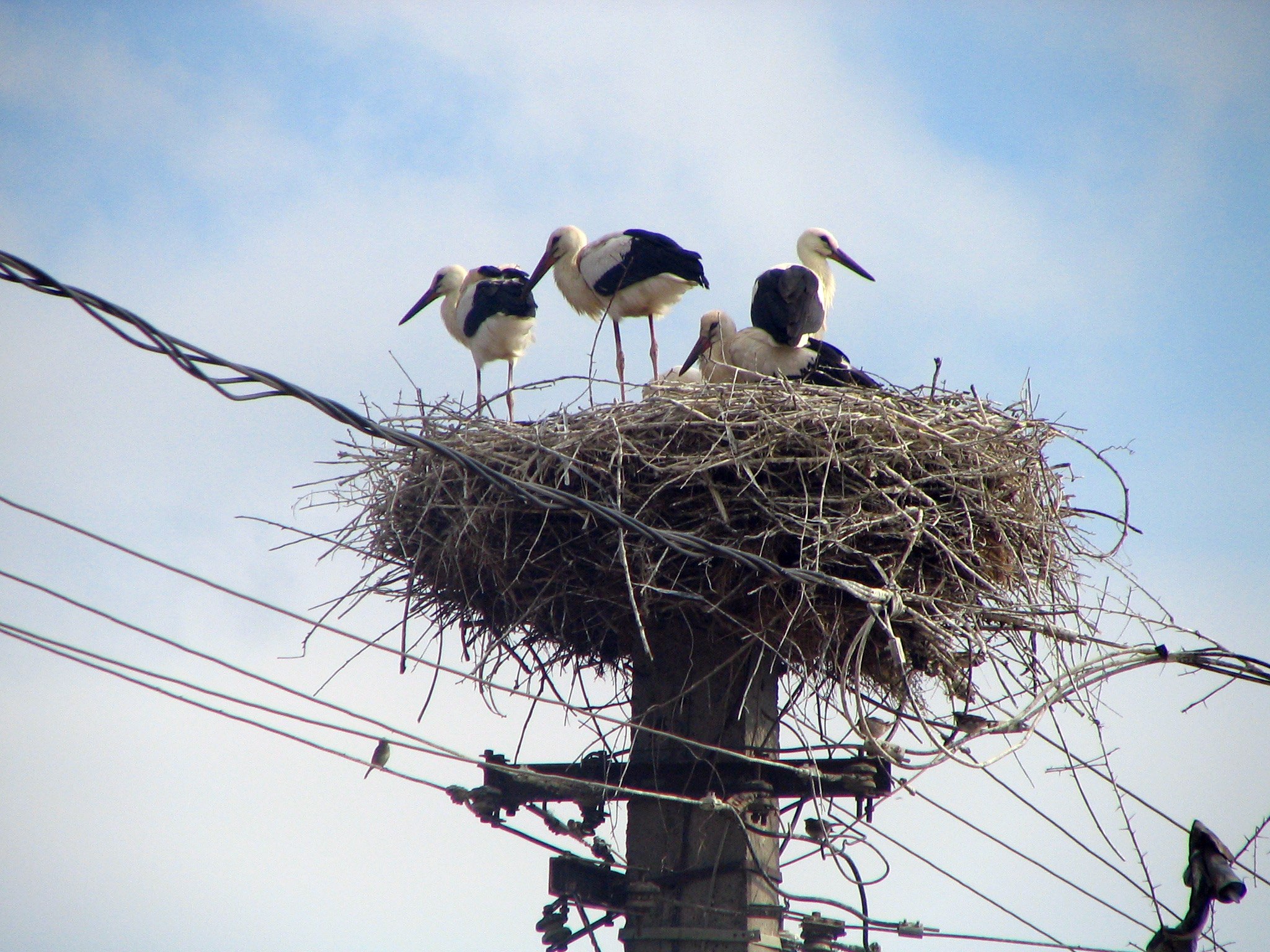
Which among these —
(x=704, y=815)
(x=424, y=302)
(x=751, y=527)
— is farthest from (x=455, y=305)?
(x=704, y=815)

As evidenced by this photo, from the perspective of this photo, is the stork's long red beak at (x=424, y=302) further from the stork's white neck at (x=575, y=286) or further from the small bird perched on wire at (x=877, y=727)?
the small bird perched on wire at (x=877, y=727)

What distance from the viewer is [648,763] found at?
14.0 ft

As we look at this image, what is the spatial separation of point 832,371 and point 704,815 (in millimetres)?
1952

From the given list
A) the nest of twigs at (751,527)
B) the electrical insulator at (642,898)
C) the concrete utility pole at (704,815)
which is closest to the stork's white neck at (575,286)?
the nest of twigs at (751,527)

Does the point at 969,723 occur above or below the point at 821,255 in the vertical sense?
below

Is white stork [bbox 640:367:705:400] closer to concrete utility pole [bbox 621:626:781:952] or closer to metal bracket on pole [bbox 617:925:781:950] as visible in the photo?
concrete utility pole [bbox 621:626:781:952]

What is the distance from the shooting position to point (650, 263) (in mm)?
7051

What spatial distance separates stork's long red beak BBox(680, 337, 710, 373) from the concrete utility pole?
8.47 ft

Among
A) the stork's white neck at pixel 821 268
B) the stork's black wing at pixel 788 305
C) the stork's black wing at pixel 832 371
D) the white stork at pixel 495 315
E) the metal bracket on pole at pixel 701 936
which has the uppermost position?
the stork's white neck at pixel 821 268

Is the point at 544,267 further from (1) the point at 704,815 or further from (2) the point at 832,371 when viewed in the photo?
(1) the point at 704,815

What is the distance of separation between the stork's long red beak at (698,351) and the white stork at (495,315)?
1079 millimetres

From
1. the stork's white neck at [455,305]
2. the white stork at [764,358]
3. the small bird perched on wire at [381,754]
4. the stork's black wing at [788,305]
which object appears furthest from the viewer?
the stork's white neck at [455,305]

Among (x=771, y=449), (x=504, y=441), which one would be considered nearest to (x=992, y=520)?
(x=771, y=449)

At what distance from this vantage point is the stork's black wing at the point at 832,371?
5152mm
